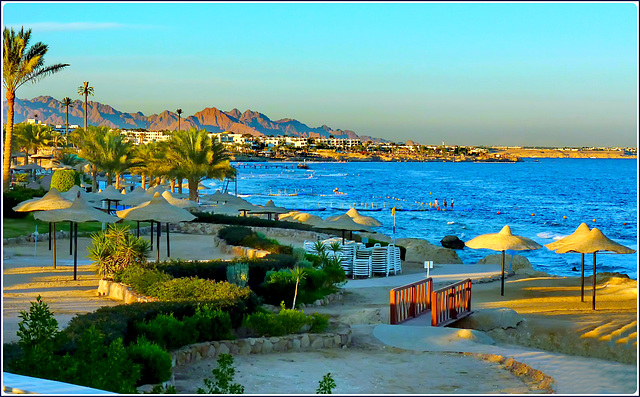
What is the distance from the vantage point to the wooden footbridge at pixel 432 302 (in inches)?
521

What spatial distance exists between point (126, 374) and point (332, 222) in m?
15.3

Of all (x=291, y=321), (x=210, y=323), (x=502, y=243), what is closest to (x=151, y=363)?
(x=210, y=323)

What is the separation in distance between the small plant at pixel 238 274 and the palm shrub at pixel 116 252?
199cm

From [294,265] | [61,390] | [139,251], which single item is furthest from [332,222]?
[61,390]

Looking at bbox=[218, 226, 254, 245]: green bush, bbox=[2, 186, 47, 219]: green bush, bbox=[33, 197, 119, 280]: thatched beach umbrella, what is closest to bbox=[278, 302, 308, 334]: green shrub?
bbox=[33, 197, 119, 280]: thatched beach umbrella

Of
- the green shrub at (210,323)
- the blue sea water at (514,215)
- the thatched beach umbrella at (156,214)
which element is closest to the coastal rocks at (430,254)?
the blue sea water at (514,215)

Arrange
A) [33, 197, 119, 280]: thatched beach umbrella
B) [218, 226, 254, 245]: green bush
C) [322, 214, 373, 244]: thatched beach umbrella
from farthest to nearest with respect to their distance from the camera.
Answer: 1. [322, 214, 373, 244]: thatched beach umbrella
2. [218, 226, 254, 245]: green bush
3. [33, 197, 119, 280]: thatched beach umbrella

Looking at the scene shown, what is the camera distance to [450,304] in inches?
547

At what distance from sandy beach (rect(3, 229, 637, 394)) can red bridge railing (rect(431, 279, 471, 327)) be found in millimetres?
952

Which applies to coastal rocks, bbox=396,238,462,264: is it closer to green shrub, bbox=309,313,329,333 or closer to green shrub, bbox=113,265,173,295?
green shrub, bbox=113,265,173,295

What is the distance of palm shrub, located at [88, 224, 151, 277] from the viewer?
610 inches

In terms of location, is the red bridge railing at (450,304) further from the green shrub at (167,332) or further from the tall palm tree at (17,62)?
the tall palm tree at (17,62)

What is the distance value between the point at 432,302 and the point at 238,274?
414 cm

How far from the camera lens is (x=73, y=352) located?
796cm
